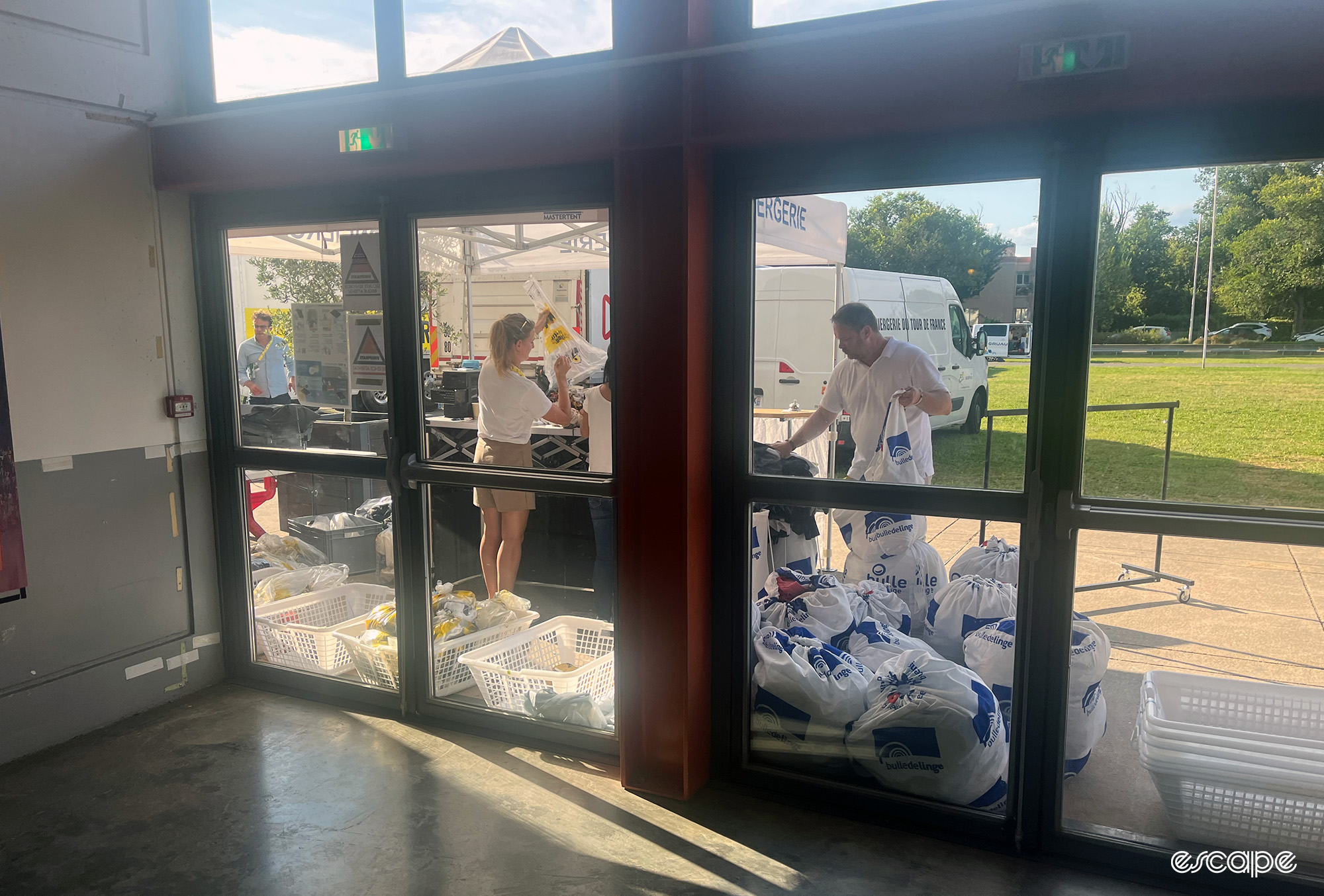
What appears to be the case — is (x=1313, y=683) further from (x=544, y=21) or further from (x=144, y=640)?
(x=144, y=640)

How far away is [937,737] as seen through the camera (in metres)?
2.79

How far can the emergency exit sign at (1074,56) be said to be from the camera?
7.42 ft

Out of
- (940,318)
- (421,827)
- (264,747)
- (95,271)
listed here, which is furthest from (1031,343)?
(95,271)

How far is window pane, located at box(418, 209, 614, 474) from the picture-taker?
346 cm

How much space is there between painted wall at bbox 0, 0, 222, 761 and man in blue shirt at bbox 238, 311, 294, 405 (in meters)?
0.22

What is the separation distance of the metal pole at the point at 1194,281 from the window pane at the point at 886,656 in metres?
0.81

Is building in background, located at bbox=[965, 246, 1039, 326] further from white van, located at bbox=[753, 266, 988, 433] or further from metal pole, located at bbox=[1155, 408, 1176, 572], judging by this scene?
metal pole, located at bbox=[1155, 408, 1176, 572]

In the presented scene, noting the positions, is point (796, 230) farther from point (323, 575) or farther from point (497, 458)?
point (323, 575)

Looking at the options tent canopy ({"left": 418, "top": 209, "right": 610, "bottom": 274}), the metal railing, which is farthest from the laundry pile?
tent canopy ({"left": 418, "top": 209, "right": 610, "bottom": 274})

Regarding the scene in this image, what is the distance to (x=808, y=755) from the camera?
3057 mm

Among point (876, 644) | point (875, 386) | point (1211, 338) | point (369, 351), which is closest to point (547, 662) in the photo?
point (876, 644)

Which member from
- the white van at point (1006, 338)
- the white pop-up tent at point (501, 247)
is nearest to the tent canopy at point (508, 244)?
the white pop-up tent at point (501, 247)

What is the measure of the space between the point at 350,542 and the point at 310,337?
48.1 inches

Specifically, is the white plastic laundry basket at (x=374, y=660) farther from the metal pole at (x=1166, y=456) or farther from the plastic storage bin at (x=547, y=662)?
the metal pole at (x=1166, y=456)
